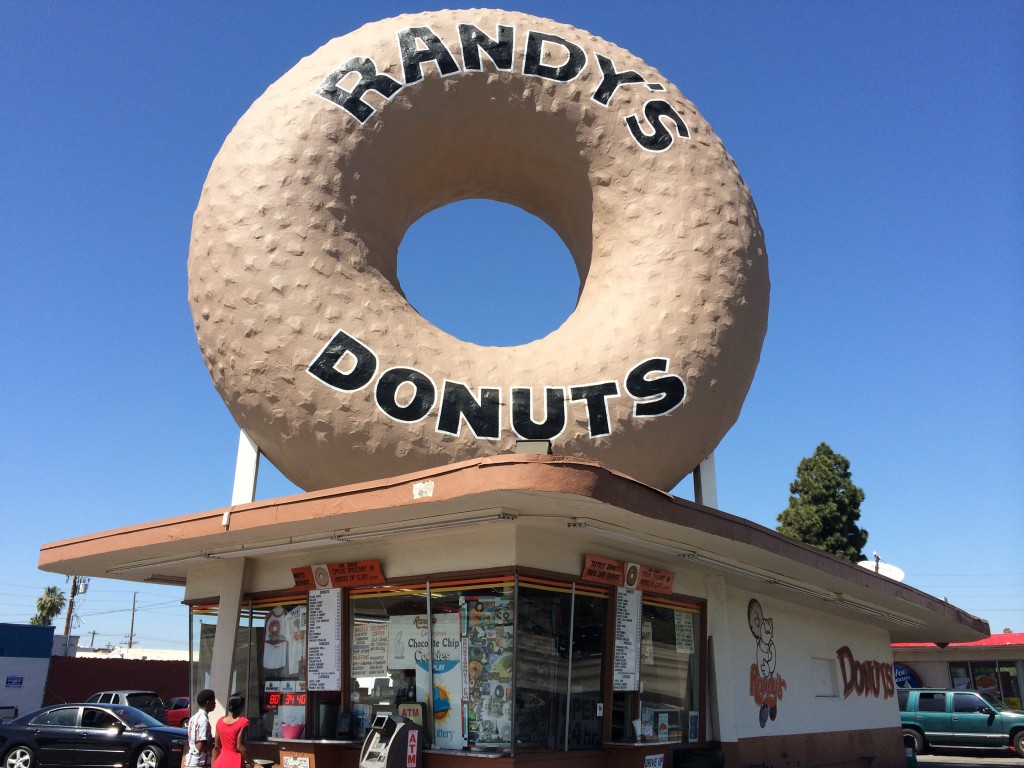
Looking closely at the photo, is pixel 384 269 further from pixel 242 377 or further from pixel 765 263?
pixel 765 263

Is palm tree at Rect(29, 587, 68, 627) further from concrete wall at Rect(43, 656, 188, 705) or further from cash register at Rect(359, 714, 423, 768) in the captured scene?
cash register at Rect(359, 714, 423, 768)

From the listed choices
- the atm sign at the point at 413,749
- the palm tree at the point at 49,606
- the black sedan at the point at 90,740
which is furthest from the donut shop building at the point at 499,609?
the palm tree at the point at 49,606

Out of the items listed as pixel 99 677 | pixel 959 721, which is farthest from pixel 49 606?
pixel 959 721

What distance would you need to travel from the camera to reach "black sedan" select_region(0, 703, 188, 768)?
13359 millimetres

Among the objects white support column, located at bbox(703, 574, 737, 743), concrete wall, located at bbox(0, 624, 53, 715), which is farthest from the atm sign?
concrete wall, located at bbox(0, 624, 53, 715)

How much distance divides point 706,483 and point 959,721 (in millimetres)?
13833

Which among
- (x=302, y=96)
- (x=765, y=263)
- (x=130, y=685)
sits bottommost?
(x=130, y=685)

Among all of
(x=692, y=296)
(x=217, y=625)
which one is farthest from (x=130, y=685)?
(x=692, y=296)

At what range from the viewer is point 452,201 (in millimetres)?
11539

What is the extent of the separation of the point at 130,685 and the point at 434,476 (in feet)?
85.2

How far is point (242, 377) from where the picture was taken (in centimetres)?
917

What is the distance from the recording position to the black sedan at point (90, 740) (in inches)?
526

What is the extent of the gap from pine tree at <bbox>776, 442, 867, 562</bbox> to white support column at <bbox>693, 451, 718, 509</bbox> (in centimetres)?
2090

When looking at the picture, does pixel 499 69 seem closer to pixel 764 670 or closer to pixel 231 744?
pixel 231 744
